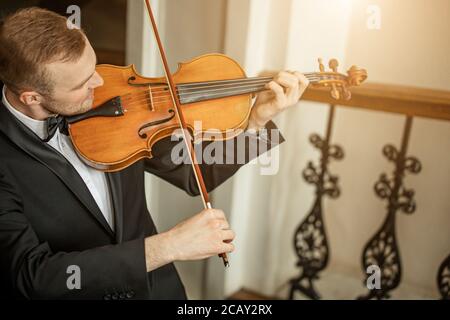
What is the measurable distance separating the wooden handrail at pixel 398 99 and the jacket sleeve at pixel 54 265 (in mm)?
840

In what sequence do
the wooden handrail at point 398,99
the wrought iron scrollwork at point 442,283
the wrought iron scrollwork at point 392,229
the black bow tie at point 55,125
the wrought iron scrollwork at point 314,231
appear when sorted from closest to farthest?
the black bow tie at point 55,125
the wooden handrail at point 398,99
the wrought iron scrollwork at point 442,283
the wrought iron scrollwork at point 392,229
the wrought iron scrollwork at point 314,231

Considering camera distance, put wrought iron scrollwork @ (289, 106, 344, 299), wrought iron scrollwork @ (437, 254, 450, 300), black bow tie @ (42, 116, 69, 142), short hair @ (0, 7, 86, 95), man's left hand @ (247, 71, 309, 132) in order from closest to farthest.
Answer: short hair @ (0, 7, 86, 95), black bow tie @ (42, 116, 69, 142), man's left hand @ (247, 71, 309, 132), wrought iron scrollwork @ (437, 254, 450, 300), wrought iron scrollwork @ (289, 106, 344, 299)

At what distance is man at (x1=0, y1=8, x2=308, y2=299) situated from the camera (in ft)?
2.92

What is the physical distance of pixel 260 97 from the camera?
1.15 meters

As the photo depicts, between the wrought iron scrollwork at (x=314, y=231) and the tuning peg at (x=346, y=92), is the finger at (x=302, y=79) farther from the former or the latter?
the wrought iron scrollwork at (x=314, y=231)

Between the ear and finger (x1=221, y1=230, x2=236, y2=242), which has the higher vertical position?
the ear

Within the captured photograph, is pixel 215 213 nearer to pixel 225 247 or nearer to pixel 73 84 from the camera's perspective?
pixel 225 247

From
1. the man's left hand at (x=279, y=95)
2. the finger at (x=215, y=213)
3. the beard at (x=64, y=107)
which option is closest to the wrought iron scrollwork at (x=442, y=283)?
the man's left hand at (x=279, y=95)

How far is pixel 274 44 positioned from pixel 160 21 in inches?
17.2

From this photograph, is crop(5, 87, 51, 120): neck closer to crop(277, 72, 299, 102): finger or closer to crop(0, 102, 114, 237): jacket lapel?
crop(0, 102, 114, 237): jacket lapel

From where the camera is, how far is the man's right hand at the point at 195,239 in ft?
3.00

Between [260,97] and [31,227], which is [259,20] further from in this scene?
[31,227]

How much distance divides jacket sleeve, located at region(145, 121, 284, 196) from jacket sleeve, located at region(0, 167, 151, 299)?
1.07 ft

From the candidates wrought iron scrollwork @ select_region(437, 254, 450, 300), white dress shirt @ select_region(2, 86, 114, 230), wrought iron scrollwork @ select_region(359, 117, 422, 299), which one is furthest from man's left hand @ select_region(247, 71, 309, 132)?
wrought iron scrollwork @ select_region(437, 254, 450, 300)
